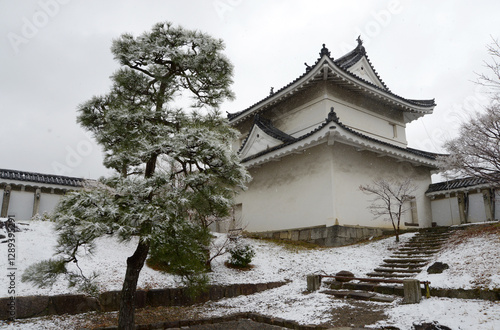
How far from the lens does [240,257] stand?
9297mm

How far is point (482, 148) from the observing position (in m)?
8.94

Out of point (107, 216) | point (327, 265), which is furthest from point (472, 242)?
point (107, 216)

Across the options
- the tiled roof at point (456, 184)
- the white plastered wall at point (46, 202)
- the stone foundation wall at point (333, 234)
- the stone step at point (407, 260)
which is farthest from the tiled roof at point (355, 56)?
the white plastered wall at point (46, 202)

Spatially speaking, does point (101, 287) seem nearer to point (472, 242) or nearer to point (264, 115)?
point (472, 242)

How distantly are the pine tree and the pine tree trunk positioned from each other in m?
0.02

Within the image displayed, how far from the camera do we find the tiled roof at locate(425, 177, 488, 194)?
14.3m

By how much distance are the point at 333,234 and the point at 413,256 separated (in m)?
3.30

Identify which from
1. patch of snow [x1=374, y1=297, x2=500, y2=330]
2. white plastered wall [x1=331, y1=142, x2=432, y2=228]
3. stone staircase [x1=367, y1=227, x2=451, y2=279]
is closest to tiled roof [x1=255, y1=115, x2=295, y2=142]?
white plastered wall [x1=331, y1=142, x2=432, y2=228]

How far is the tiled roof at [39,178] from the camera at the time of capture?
15.5m

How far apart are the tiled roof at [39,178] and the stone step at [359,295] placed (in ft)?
42.7

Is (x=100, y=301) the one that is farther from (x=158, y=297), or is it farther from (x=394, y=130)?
(x=394, y=130)

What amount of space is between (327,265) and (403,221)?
7056mm

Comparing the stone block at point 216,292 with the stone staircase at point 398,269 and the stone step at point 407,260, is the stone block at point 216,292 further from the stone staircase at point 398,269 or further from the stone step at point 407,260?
the stone step at point 407,260

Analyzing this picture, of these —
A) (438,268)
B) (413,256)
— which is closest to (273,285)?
(438,268)
